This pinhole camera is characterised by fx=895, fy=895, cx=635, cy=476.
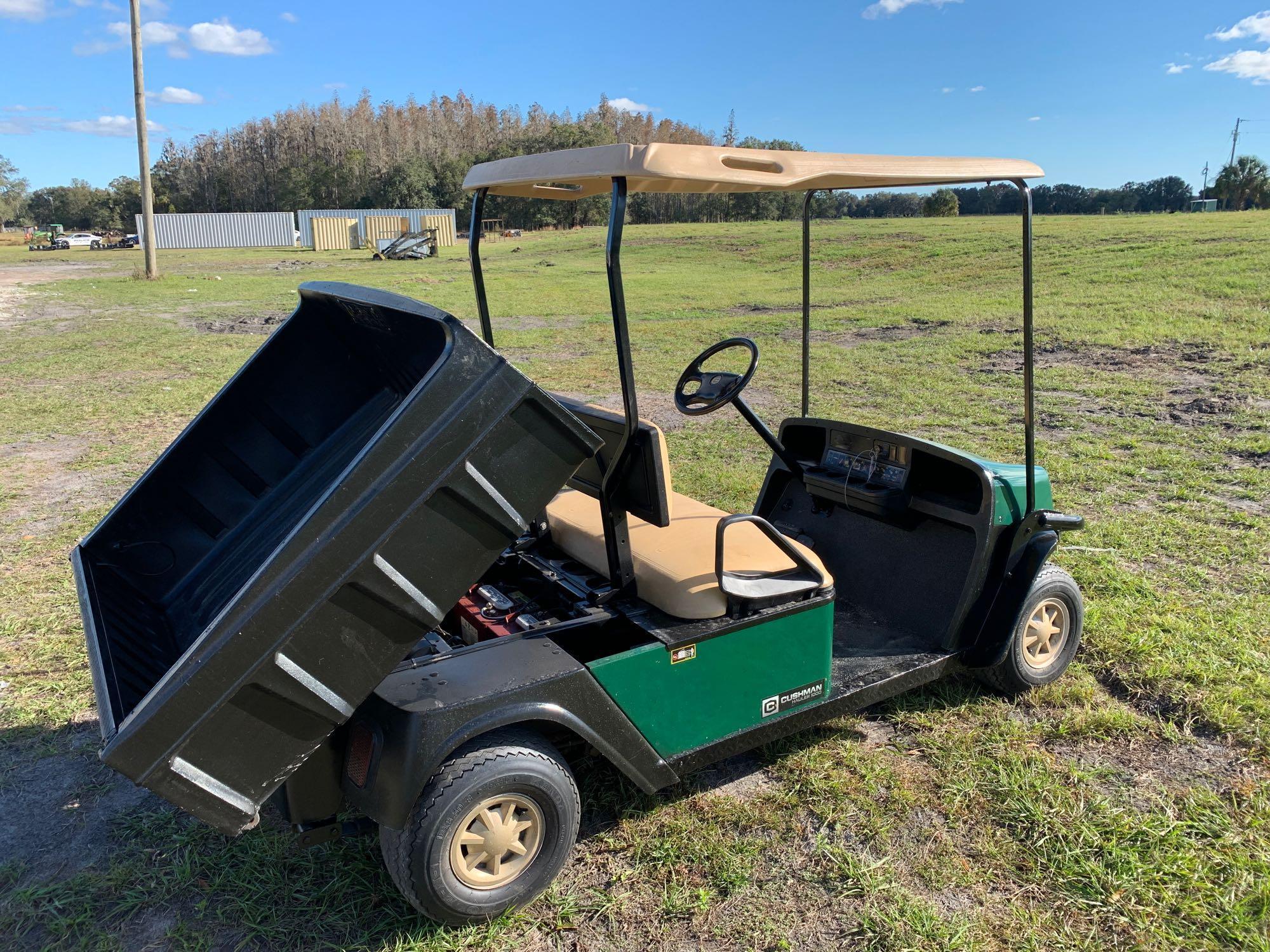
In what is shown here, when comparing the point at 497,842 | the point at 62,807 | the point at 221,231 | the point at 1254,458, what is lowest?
the point at 62,807

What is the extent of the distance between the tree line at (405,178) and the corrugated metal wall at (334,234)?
6.60 m

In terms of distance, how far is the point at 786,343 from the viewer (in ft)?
41.0

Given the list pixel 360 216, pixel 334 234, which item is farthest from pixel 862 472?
pixel 360 216

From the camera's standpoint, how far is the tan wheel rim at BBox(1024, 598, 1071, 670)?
136 inches

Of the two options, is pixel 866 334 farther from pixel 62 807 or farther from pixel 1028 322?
pixel 62 807

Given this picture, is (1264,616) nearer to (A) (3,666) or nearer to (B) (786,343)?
(A) (3,666)

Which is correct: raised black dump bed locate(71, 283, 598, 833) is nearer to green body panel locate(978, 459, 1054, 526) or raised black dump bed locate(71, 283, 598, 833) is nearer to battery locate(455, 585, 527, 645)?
battery locate(455, 585, 527, 645)

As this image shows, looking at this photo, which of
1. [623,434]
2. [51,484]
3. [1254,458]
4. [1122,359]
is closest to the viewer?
[623,434]

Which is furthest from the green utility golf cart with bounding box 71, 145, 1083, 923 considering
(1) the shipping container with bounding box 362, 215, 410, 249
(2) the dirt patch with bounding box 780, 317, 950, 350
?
(1) the shipping container with bounding box 362, 215, 410, 249

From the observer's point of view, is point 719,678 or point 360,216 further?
point 360,216

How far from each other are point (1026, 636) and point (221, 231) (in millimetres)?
53014

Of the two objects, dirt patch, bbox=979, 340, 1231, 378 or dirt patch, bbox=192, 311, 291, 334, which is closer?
dirt patch, bbox=979, 340, 1231, 378

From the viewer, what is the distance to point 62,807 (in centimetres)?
296

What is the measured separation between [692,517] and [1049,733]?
5.06ft
